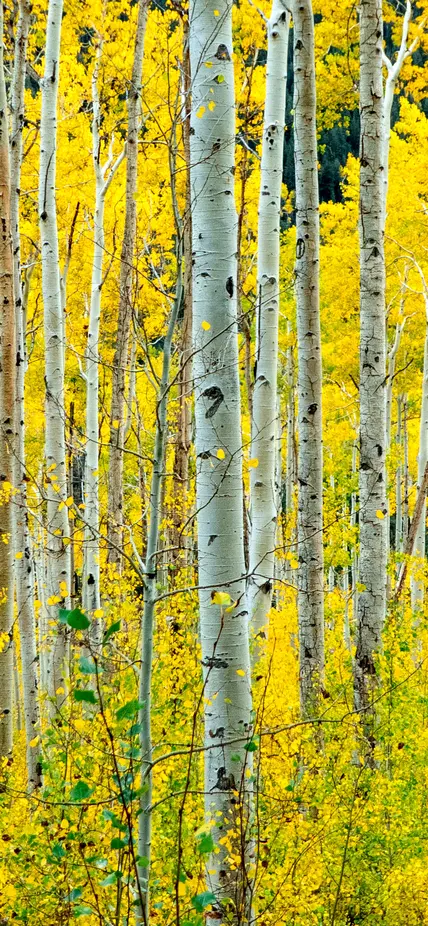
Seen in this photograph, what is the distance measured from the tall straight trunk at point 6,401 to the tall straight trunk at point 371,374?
2378 mm

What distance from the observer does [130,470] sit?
62.5ft

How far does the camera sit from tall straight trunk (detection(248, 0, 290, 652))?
543 cm

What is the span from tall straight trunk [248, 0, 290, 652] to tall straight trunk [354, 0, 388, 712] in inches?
24.6

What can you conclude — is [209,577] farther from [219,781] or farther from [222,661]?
[219,781]

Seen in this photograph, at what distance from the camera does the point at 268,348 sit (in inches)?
221

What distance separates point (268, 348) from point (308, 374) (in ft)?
1.27

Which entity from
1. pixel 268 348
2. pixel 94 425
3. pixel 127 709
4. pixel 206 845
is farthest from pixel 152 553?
pixel 94 425

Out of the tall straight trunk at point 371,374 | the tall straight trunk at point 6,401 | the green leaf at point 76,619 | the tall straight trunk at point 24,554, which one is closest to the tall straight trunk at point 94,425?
the tall straight trunk at point 24,554

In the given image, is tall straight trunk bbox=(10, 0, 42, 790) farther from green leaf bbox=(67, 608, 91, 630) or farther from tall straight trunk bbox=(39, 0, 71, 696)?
green leaf bbox=(67, 608, 91, 630)


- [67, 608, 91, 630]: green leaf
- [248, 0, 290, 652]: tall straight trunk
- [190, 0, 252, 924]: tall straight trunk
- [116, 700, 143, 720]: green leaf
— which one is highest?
[248, 0, 290, 652]: tall straight trunk

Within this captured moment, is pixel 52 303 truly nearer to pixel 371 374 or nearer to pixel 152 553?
pixel 371 374

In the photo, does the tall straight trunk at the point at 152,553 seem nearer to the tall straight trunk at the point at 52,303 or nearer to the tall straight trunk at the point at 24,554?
the tall straight trunk at the point at 24,554

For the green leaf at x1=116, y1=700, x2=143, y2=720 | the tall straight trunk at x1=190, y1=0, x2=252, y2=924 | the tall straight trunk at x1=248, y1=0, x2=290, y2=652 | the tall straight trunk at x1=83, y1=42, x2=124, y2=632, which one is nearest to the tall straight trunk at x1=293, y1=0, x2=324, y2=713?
the tall straight trunk at x1=248, y1=0, x2=290, y2=652

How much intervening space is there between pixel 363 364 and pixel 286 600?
18.4 feet
